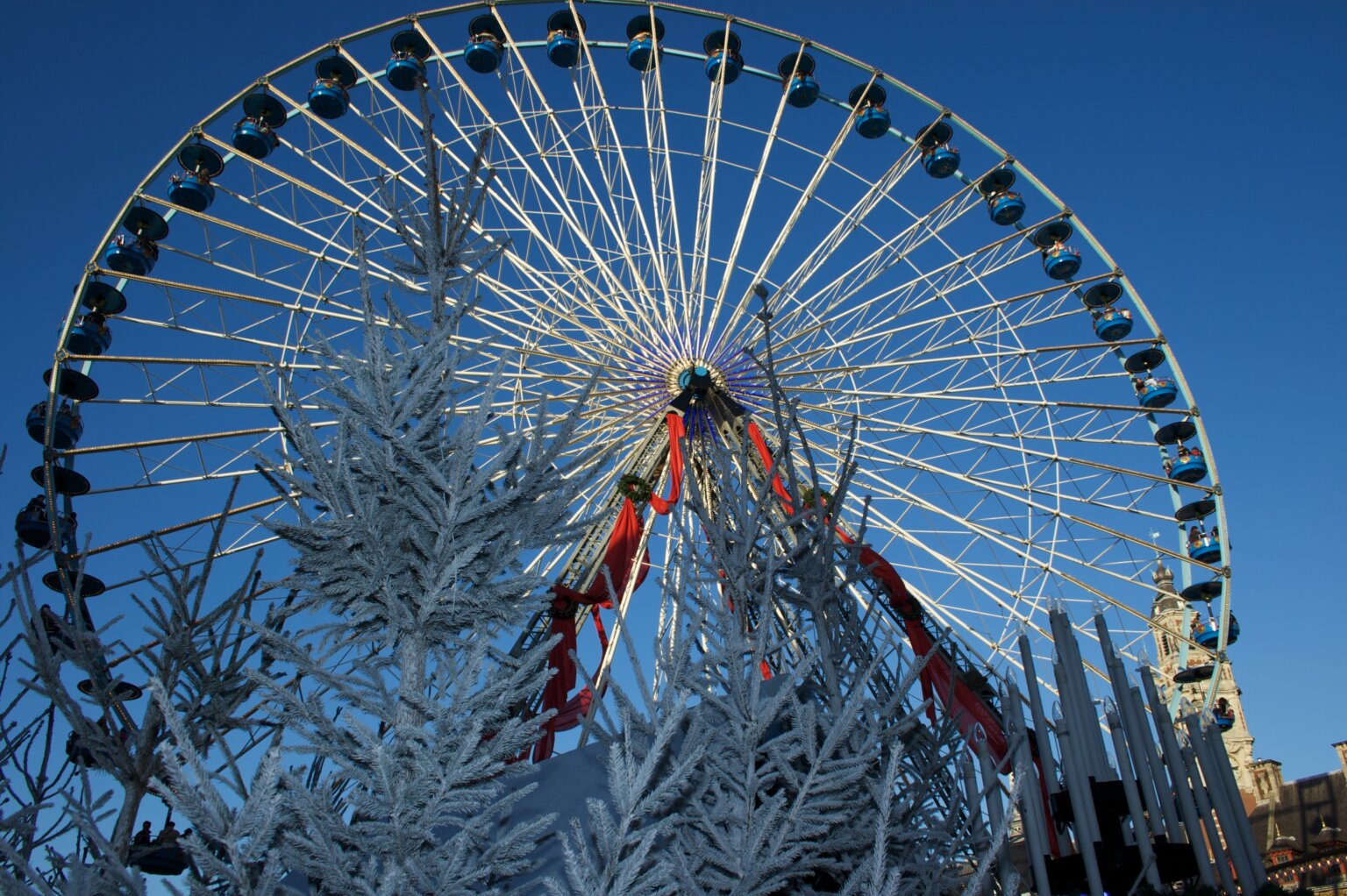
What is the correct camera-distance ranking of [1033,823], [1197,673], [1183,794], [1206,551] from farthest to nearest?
[1206,551], [1197,673], [1183,794], [1033,823]

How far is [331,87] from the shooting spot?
17953mm

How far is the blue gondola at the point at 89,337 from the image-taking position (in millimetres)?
16109

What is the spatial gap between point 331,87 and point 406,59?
1411 mm

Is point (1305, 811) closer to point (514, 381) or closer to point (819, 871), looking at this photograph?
point (514, 381)

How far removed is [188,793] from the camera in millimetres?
3105

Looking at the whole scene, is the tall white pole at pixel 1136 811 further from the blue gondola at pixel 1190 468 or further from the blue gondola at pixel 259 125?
the blue gondola at pixel 259 125

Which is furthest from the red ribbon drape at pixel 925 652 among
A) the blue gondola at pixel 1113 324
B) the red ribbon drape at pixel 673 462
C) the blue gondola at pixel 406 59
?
the blue gondola at pixel 406 59

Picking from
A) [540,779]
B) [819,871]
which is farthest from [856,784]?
[540,779]

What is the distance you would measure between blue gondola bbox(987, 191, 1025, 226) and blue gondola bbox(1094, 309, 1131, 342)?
104 inches

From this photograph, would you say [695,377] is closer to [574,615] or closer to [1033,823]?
[574,615]

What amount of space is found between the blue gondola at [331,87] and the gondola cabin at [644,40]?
16.8 ft

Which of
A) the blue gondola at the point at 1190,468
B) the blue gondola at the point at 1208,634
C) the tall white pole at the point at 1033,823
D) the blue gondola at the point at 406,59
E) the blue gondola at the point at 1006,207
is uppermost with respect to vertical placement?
the blue gondola at the point at 406,59

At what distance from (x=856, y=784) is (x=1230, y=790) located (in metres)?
4.44

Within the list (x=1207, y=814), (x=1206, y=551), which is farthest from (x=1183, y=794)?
(x=1206, y=551)
